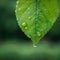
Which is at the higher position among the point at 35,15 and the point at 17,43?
the point at 35,15

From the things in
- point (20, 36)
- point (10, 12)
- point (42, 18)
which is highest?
point (42, 18)

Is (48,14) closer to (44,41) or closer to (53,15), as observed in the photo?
(53,15)

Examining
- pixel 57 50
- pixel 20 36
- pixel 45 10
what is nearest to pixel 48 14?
pixel 45 10

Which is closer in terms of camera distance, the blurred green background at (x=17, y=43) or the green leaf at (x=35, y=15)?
the green leaf at (x=35, y=15)

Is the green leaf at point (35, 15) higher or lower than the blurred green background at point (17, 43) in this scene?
higher

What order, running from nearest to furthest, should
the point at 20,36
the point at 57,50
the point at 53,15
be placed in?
the point at 53,15, the point at 57,50, the point at 20,36
